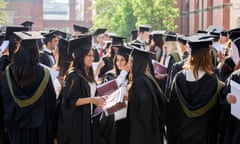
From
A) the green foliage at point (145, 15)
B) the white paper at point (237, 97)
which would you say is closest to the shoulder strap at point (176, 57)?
the white paper at point (237, 97)

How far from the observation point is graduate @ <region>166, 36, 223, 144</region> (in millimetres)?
5277

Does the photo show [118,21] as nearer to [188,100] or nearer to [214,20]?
[214,20]

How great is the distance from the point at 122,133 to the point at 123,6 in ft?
88.7

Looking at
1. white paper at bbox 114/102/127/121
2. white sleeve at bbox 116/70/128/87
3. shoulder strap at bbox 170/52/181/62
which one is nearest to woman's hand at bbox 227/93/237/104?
white paper at bbox 114/102/127/121

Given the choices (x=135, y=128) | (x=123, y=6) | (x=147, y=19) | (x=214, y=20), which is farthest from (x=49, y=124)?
(x=214, y=20)

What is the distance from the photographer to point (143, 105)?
5.41 meters

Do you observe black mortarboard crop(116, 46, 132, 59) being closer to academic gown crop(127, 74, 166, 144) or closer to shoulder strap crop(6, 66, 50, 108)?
academic gown crop(127, 74, 166, 144)

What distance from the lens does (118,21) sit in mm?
33438

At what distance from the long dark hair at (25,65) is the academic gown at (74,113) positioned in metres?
0.41

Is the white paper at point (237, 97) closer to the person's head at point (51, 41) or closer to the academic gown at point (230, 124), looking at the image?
the academic gown at point (230, 124)

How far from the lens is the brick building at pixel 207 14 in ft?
103

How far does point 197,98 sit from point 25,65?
6.66ft

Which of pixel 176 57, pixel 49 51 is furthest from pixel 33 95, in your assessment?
pixel 176 57

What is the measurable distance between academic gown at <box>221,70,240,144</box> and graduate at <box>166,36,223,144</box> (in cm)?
23
